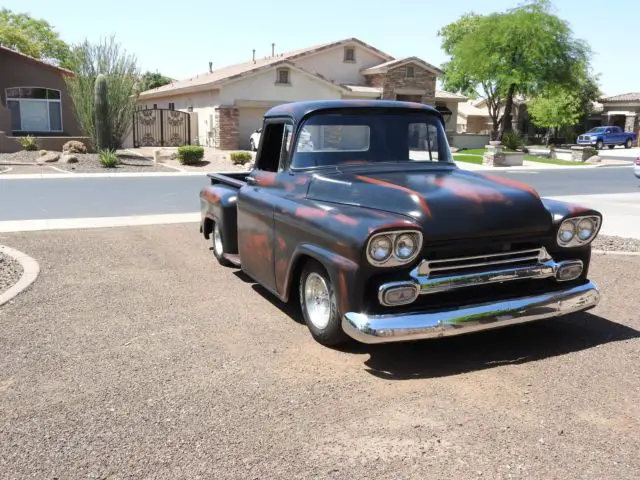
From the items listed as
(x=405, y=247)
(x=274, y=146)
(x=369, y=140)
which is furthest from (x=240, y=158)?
(x=405, y=247)

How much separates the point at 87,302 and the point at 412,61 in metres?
32.8

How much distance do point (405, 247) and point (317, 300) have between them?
3.24ft

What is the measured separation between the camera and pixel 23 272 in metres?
6.58

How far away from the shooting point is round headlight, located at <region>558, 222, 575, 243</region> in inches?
177

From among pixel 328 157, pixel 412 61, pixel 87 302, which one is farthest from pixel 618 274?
pixel 412 61

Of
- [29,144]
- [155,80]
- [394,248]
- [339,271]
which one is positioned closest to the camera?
[394,248]

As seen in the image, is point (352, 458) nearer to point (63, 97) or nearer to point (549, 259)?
point (549, 259)

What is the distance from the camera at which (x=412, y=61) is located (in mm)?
35406

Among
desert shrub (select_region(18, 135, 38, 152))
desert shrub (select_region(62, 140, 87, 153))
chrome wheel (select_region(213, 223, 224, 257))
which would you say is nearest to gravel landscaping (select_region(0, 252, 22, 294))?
chrome wheel (select_region(213, 223, 224, 257))

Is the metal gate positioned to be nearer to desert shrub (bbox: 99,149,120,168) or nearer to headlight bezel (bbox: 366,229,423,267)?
desert shrub (bbox: 99,149,120,168)

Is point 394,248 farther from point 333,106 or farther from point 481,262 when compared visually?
point 333,106

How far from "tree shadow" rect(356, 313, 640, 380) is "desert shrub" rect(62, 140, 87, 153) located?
22122mm

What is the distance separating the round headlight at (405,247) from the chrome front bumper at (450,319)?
1.29 ft

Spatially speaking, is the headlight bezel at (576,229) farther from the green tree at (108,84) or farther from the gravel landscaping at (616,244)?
the green tree at (108,84)
